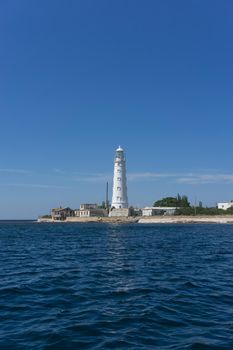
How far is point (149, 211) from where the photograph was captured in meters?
196

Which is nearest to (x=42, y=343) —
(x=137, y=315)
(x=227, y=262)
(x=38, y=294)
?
(x=137, y=315)

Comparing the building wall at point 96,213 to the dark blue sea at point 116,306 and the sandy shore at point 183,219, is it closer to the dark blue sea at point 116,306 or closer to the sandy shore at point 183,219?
the sandy shore at point 183,219

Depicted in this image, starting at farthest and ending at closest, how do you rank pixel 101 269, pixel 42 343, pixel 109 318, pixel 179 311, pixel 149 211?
pixel 149 211
pixel 101 269
pixel 179 311
pixel 109 318
pixel 42 343

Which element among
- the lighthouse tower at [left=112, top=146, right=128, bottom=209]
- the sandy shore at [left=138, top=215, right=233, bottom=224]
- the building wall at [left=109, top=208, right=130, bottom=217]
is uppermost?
the lighthouse tower at [left=112, top=146, right=128, bottom=209]

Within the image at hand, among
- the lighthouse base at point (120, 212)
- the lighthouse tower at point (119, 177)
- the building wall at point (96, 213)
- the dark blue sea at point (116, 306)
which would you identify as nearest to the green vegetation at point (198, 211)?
the lighthouse base at point (120, 212)

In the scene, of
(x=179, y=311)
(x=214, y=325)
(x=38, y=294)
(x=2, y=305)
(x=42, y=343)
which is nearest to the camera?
(x=42, y=343)

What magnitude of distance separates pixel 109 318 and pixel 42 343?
10.4 feet

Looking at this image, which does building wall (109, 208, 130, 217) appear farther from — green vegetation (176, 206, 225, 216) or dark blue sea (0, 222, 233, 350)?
dark blue sea (0, 222, 233, 350)

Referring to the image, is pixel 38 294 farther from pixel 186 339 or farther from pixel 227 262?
pixel 227 262

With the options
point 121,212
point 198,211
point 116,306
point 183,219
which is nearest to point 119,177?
point 121,212

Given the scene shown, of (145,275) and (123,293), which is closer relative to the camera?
(123,293)

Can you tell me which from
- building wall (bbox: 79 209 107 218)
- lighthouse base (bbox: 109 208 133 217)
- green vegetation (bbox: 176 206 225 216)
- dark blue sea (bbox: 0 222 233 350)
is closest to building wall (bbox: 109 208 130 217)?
lighthouse base (bbox: 109 208 133 217)

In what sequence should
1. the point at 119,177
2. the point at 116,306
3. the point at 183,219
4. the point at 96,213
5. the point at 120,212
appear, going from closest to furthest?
the point at 116,306
the point at 119,177
the point at 183,219
the point at 120,212
the point at 96,213

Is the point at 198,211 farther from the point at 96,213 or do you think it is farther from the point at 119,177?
the point at 119,177
